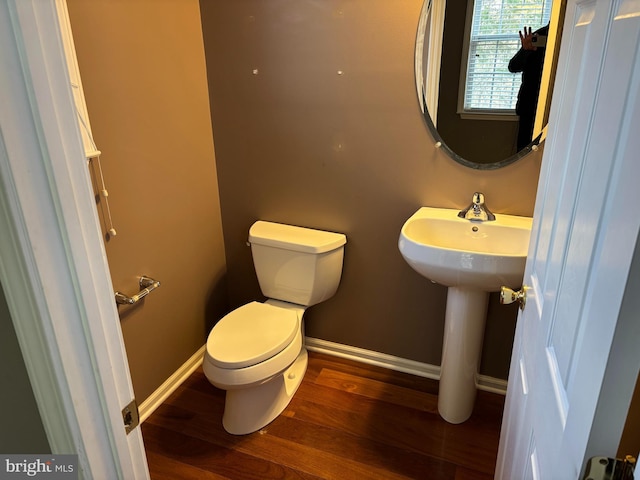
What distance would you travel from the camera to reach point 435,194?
190cm

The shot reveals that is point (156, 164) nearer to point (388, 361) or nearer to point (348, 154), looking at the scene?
point (348, 154)

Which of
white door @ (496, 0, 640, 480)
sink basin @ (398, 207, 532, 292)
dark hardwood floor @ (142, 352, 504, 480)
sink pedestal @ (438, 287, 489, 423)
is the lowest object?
dark hardwood floor @ (142, 352, 504, 480)

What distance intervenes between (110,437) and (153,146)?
1.33 meters

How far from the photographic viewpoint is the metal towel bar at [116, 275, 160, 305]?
168cm

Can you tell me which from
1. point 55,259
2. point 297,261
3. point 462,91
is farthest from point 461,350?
point 55,259

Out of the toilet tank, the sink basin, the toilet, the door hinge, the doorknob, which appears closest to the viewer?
the door hinge

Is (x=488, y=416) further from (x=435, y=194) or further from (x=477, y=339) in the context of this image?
(x=435, y=194)

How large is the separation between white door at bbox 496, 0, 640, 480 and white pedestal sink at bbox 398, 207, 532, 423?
0.46 metres

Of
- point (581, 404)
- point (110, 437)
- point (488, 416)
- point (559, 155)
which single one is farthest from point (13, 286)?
point (488, 416)

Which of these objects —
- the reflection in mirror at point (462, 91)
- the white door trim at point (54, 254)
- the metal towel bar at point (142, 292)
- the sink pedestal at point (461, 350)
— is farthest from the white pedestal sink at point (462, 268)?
the white door trim at point (54, 254)

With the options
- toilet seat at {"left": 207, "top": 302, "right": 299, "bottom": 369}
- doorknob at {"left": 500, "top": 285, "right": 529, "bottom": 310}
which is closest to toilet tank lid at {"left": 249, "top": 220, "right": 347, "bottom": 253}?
toilet seat at {"left": 207, "top": 302, "right": 299, "bottom": 369}

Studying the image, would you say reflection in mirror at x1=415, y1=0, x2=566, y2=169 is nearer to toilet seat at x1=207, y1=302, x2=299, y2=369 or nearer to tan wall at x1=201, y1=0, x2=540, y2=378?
tan wall at x1=201, y1=0, x2=540, y2=378

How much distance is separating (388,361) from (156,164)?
1440 mm

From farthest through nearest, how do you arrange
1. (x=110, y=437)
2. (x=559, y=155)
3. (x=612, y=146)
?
(x=559, y=155), (x=110, y=437), (x=612, y=146)
